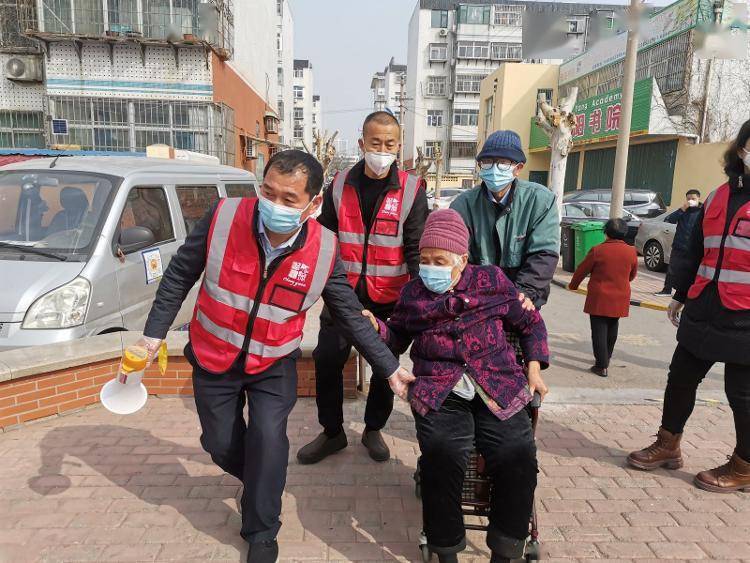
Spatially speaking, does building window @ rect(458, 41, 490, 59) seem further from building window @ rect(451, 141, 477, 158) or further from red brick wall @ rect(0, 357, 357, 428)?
red brick wall @ rect(0, 357, 357, 428)

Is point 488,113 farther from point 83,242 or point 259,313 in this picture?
point 259,313

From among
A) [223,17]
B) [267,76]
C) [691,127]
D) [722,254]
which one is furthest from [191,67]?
[722,254]

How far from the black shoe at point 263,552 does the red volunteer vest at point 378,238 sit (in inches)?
56.7

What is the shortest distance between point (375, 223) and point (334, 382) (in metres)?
1.04

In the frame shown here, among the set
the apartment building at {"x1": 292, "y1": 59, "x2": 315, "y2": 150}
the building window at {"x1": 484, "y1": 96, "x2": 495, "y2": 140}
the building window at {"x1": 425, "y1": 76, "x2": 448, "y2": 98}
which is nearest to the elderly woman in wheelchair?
the building window at {"x1": 484, "y1": 96, "x2": 495, "y2": 140}

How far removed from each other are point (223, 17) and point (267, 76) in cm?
1379

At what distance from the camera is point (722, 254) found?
3215 millimetres

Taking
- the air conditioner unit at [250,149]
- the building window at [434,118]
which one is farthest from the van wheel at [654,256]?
the building window at [434,118]

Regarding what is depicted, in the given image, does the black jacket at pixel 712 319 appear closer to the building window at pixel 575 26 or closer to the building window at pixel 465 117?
the building window at pixel 465 117

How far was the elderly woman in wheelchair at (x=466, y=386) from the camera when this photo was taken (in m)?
2.49

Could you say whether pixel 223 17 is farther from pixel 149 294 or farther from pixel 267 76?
pixel 149 294

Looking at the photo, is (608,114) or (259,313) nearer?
(259,313)

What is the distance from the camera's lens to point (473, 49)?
168ft

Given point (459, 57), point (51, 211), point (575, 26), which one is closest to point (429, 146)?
point (459, 57)
